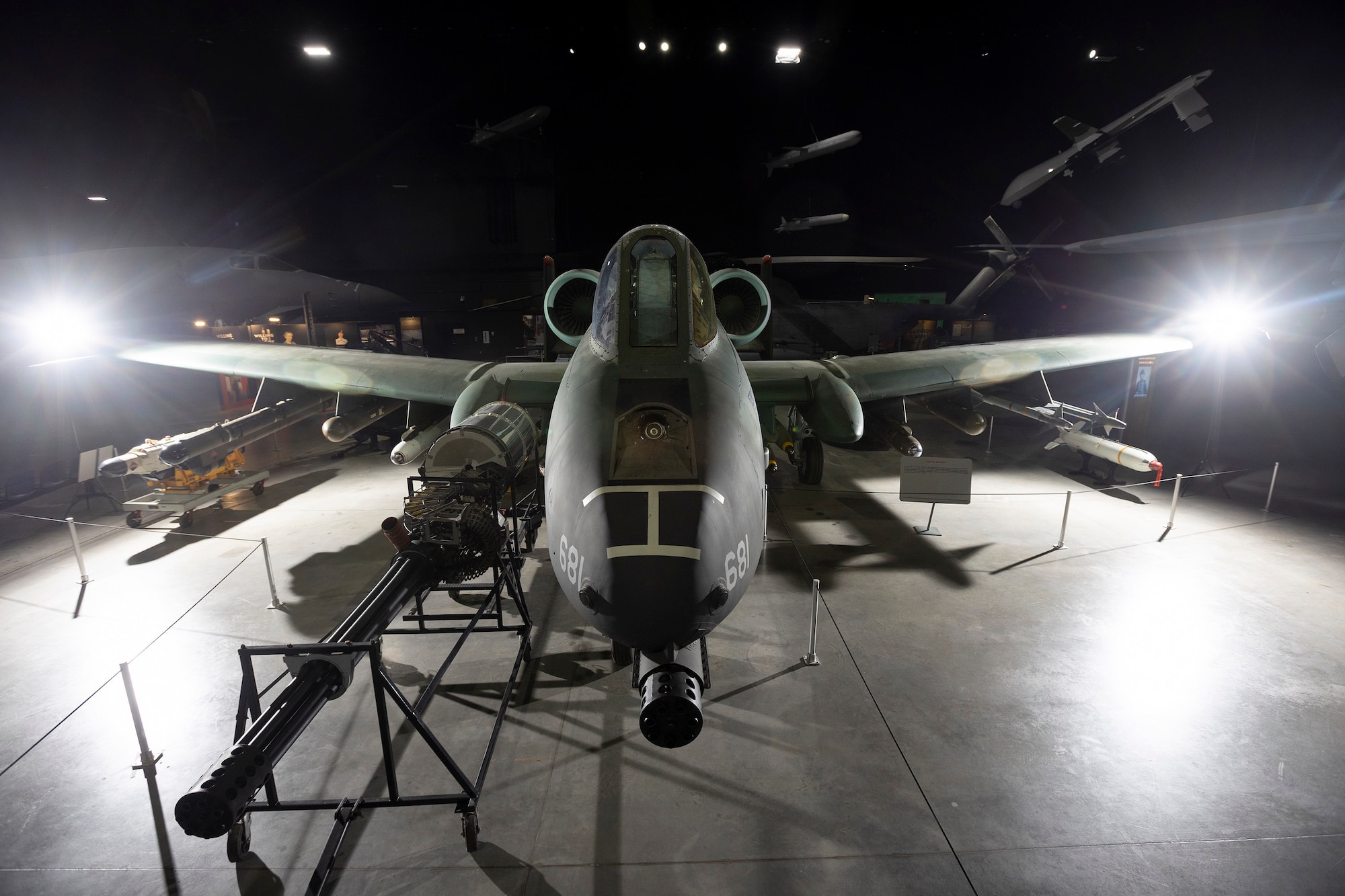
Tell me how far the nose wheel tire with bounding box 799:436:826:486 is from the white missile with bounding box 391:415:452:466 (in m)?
6.01

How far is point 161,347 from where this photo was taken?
9.62 meters

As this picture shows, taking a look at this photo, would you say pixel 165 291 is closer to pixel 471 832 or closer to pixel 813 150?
pixel 471 832

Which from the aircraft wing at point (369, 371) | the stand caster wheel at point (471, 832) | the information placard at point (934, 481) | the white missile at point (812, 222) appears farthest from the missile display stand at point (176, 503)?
the white missile at point (812, 222)

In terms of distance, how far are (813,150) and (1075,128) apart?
681 cm

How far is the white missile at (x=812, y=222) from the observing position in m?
17.2

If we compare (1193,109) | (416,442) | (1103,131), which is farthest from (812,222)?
(416,442)

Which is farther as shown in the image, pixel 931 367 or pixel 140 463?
pixel 931 367

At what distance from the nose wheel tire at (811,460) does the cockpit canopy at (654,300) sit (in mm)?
5473

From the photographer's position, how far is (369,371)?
28.9 ft

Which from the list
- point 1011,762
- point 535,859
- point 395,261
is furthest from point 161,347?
point 1011,762

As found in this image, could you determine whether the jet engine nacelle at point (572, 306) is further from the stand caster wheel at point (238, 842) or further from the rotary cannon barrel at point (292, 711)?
the stand caster wheel at point (238, 842)

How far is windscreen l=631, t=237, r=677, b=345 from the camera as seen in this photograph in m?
4.16

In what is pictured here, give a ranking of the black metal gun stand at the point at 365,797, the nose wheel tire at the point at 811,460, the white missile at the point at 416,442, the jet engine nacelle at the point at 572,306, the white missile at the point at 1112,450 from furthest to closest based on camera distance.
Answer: the nose wheel tire at the point at 811,460 → the white missile at the point at 1112,450 → the jet engine nacelle at the point at 572,306 → the white missile at the point at 416,442 → the black metal gun stand at the point at 365,797

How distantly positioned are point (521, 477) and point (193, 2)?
12.6 meters
